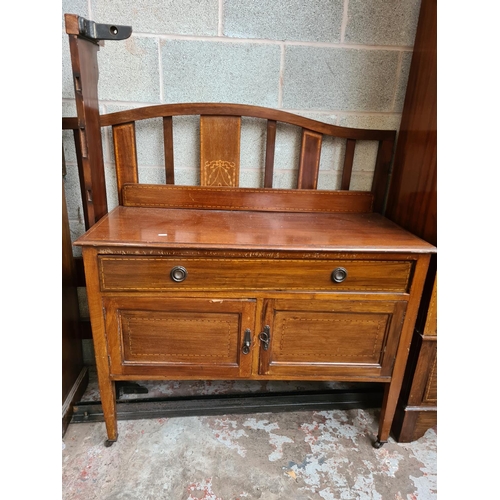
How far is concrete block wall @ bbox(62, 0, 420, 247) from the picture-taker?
1336 millimetres

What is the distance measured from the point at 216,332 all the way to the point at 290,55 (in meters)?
1.11

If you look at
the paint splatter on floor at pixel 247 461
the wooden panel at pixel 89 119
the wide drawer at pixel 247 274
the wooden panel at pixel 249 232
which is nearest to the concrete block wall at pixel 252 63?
the wooden panel at pixel 89 119

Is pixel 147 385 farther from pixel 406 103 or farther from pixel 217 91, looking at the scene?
pixel 406 103

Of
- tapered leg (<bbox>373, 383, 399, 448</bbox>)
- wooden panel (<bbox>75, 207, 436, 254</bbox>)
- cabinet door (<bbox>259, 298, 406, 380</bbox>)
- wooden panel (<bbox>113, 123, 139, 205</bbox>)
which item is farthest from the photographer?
wooden panel (<bbox>113, 123, 139, 205</bbox>)

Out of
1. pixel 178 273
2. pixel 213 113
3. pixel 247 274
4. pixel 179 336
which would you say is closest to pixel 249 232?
pixel 247 274

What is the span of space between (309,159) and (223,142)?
369mm

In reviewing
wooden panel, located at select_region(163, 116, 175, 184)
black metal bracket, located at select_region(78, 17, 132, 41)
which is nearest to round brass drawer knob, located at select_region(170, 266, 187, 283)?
wooden panel, located at select_region(163, 116, 175, 184)

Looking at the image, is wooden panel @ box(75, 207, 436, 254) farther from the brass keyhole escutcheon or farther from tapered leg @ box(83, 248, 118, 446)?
the brass keyhole escutcheon

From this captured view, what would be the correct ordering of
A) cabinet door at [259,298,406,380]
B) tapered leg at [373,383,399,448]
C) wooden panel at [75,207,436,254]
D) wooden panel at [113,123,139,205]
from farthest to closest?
wooden panel at [113,123,139,205] < tapered leg at [373,383,399,448] < cabinet door at [259,298,406,380] < wooden panel at [75,207,436,254]

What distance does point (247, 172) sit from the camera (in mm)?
1533

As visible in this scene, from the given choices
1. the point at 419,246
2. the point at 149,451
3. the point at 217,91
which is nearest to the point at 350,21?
the point at 217,91

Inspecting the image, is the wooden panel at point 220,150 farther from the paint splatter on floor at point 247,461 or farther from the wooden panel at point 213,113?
the paint splatter on floor at point 247,461

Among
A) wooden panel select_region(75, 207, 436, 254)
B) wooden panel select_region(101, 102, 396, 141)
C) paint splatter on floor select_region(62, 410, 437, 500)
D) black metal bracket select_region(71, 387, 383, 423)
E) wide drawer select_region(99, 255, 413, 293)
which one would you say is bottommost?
paint splatter on floor select_region(62, 410, 437, 500)

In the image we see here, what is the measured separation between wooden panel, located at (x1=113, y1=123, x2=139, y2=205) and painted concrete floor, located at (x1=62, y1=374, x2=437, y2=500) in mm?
988
